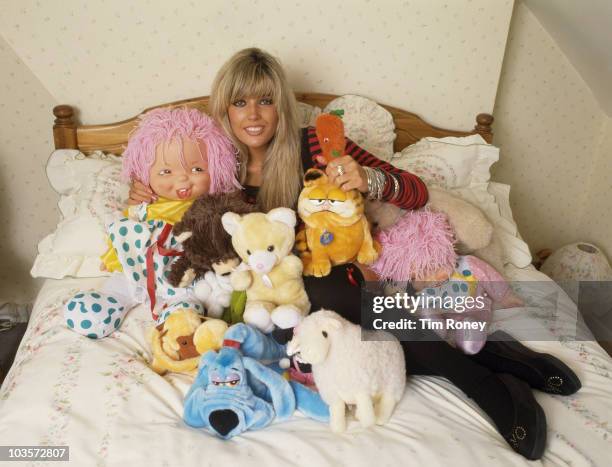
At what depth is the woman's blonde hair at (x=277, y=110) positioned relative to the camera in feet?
4.62

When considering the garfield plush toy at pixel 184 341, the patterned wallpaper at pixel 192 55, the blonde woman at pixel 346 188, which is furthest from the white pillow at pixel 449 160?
the garfield plush toy at pixel 184 341

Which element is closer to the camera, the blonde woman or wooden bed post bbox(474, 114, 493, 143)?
the blonde woman

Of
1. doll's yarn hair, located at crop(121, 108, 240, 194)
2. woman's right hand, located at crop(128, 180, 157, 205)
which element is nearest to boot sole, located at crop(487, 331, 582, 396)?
doll's yarn hair, located at crop(121, 108, 240, 194)

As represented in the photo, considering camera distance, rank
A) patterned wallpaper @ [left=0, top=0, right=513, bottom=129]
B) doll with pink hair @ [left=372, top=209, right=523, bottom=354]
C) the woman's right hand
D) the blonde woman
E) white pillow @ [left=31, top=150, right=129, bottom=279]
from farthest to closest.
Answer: patterned wallpaper @ [left=0, top=0, right=513, bottom=129] < white pillow @ [left=31, top=150, right=129, bottom=279] < the woman's right hand < doll with pink hair @ [left=372, top=209, right=523, bottom=354] < the blonde woman

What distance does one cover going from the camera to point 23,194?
2.00m

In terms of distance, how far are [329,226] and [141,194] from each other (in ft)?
1.90

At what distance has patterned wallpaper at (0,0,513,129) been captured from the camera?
70.6 inches

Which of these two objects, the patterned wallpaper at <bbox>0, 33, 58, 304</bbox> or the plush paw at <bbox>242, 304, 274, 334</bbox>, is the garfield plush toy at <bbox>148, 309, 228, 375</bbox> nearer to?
the plush paw at <bbox>242, 304, 274, 334</bbox>

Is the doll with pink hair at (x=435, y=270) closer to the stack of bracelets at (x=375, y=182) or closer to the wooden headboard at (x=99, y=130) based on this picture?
the stack of bracelets at (x=375, y=182)

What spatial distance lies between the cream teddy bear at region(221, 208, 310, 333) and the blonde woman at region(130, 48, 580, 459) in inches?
3.1

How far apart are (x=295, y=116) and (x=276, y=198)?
270 millimetres

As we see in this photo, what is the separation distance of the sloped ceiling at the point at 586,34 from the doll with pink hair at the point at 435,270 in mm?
990

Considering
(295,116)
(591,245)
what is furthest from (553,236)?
(295,116)

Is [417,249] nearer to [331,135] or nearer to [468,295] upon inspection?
[468,295]
